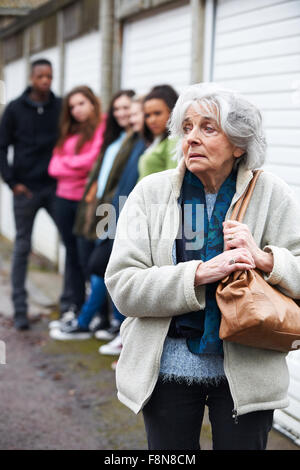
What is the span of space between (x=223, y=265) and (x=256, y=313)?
0.20 m

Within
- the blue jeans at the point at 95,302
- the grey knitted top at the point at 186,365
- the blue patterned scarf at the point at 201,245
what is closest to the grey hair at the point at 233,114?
the blue patterned scarf at the point at 201,245

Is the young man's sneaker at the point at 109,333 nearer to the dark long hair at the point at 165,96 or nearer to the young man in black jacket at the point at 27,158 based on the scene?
the young man in black jacket at the point at 27,158

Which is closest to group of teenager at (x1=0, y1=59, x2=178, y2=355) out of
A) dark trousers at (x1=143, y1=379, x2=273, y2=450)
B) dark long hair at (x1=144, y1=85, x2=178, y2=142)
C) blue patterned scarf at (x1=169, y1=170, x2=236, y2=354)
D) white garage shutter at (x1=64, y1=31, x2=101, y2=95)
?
dark long hair at (x1=144, y1=85, x2=178, y2=142)

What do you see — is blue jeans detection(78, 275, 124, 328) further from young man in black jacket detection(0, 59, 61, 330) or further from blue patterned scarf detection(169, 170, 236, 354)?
blue patterned scarf detection(169, 170, 236, 354)

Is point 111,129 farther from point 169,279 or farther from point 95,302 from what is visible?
point 169,279

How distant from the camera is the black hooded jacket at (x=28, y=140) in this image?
596 cm

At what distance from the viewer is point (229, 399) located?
2.32 meters

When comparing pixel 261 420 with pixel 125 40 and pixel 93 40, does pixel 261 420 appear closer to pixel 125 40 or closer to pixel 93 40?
pixel 125 40

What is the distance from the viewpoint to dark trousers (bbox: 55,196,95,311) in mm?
A: 5699

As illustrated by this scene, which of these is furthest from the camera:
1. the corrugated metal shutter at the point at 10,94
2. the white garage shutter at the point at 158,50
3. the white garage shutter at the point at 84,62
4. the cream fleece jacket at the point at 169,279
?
the corrugated metal shutter at the point at 10,94

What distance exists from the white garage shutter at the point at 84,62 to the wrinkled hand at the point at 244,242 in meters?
5.45

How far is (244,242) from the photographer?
2.18m

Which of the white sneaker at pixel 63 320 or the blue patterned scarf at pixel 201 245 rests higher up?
the blue patterned scarf at pixel 201 245

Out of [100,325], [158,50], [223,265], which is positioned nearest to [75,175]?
[100,325]
